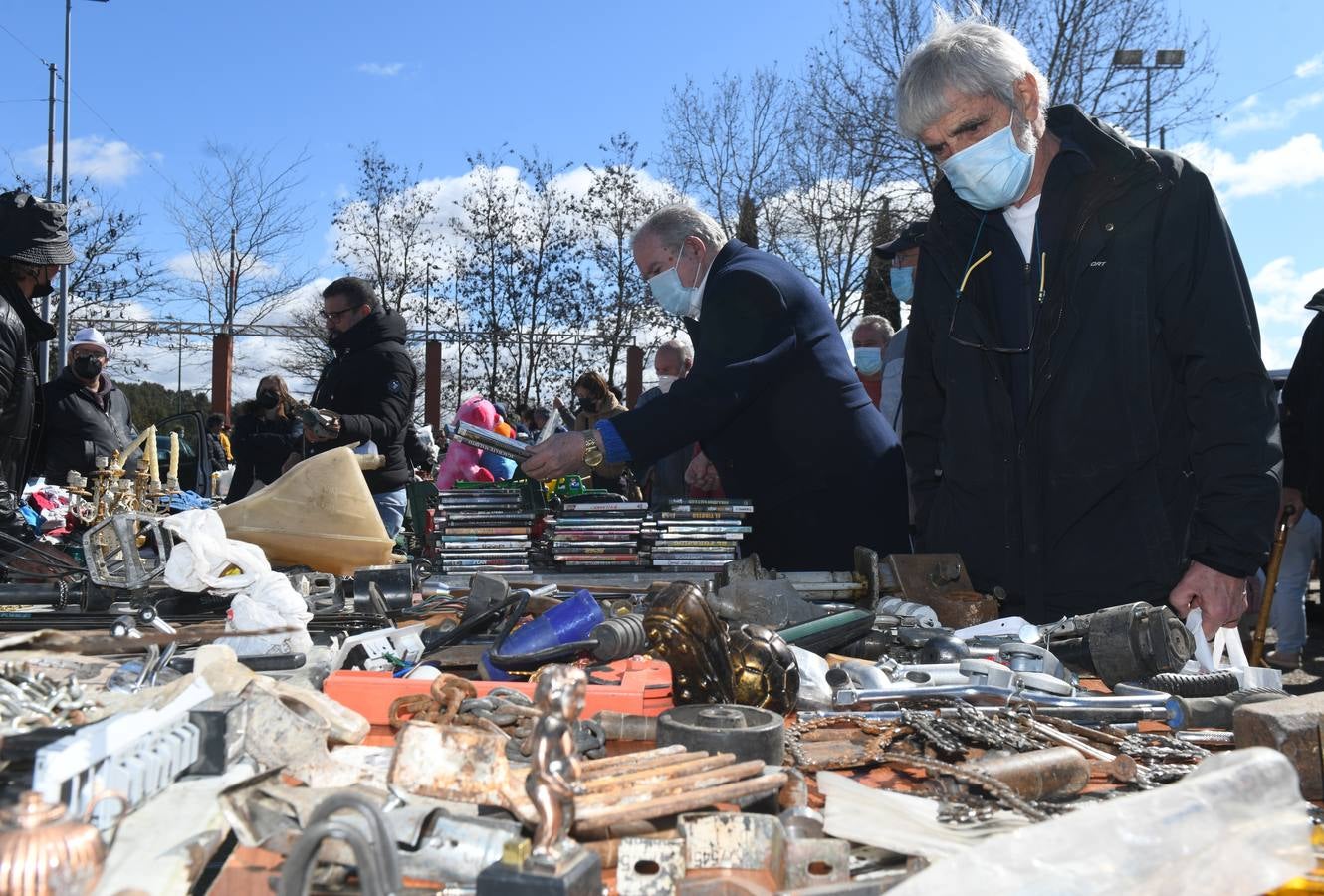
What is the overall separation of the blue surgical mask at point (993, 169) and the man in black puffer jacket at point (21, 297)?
120 inches

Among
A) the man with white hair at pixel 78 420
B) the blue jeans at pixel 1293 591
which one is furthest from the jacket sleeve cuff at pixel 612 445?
the blue jeans at pixel 1293 591

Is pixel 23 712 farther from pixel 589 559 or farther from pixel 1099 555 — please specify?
pixel 1099 555

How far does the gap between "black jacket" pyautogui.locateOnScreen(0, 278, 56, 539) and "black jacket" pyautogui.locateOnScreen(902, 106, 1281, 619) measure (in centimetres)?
312

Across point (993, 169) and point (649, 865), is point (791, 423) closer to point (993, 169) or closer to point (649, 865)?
point (993, 169)

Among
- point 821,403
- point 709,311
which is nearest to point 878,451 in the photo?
point 821,403

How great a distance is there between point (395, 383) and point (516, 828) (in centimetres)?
382

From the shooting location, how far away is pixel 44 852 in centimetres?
65

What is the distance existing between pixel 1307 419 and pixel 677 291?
302cm

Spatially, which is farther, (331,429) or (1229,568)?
(331,429)

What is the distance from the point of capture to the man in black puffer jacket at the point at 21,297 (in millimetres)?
3578

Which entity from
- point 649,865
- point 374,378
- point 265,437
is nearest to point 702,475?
point 374,378

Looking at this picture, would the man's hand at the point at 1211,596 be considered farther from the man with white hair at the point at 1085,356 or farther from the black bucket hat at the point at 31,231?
the black bucket hat at the point at 31,231

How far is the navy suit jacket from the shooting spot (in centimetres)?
282

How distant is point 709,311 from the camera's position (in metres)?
2.88
